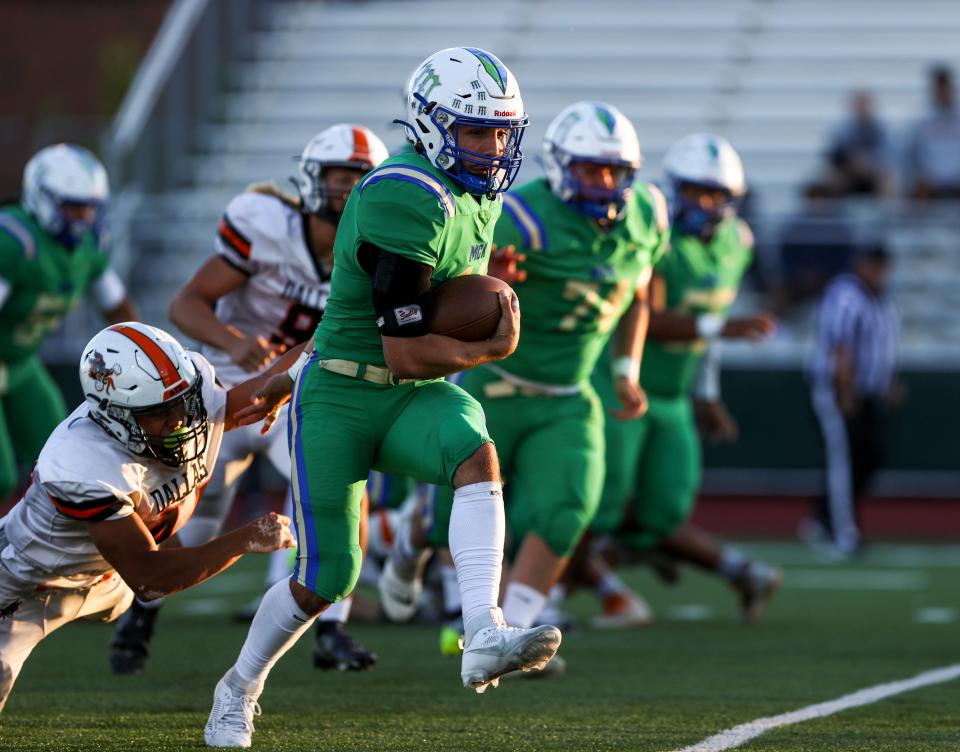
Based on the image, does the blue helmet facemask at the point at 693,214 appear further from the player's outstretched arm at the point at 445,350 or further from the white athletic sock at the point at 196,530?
the player's outstretched arm at the point at 445,350

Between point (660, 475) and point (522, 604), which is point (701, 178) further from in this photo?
point (522, 604)

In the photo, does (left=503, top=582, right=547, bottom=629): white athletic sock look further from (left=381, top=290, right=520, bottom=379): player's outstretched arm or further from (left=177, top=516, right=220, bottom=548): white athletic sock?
(left=381, top=290, right=520, bottom=379): player's outstretched arm

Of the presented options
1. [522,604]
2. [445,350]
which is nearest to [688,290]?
[522,604]

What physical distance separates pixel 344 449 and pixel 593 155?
190 centimetres

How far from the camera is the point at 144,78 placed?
48.6 ft

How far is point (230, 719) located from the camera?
4469 millimetres

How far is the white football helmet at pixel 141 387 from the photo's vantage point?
14.6 feet

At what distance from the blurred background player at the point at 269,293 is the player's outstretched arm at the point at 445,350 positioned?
1509 millimetres

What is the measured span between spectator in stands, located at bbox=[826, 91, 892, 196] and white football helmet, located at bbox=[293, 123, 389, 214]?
798 centimetres

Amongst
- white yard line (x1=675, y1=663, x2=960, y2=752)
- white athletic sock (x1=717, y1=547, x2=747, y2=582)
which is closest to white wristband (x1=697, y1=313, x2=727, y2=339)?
white athletic sock (x1=717, y1=547, x2=747, y2=582)

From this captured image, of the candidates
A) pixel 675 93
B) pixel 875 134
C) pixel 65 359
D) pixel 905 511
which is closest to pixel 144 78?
pixel 65 359

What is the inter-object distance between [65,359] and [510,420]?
7.66 m

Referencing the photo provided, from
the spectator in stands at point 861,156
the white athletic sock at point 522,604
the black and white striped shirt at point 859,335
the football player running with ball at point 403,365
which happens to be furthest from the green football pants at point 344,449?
the spectator in stands at point 861,156

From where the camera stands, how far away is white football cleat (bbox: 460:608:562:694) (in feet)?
13.5
